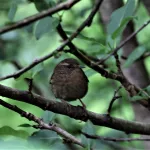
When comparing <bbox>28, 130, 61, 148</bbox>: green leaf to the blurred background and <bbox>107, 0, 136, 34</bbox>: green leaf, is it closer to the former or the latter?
<bbox>107, 0, 136, 34</bbox>: green leaf

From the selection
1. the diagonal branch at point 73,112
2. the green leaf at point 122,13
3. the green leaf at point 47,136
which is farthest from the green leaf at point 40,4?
the green leaf at point 47,136

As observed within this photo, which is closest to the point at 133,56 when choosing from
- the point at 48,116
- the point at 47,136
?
the point at 48,116

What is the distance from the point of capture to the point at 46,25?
220 cm

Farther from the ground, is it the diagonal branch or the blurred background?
the blurred background

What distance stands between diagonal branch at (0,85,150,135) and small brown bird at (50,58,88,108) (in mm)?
591

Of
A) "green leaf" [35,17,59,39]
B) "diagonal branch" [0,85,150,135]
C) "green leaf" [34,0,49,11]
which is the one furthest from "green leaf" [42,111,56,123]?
"green leaf" [34,0,49,11]

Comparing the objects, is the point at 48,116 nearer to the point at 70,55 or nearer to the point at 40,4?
the point at 40,4

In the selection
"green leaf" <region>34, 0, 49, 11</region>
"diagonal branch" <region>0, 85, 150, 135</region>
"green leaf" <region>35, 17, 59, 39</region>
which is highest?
"green leaf" <region>34, 0, 49, 11</region>

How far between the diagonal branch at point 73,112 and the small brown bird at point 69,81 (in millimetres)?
591

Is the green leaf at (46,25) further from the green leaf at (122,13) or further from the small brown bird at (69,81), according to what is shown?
the small brown bird at (69,81)

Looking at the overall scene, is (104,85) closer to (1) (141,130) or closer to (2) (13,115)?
(2) (13,115)

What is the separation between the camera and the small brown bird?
269 centimetres

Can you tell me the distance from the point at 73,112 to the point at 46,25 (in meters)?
0.48

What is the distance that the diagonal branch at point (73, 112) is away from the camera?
165 cm
